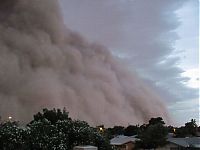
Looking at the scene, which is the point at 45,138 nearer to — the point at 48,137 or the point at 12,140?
the point at 48,137

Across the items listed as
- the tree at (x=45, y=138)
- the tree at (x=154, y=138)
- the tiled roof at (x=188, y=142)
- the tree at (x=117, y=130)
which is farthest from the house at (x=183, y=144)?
the tree at (x=117, y=130)

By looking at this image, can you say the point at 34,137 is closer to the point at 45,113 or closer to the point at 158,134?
the point at 45,113

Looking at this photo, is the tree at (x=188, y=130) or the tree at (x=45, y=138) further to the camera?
the tree at (x=188, y=130)

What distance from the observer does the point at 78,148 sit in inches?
617

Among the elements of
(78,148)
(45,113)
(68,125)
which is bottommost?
(78,148)

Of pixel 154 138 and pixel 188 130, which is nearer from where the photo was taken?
pixel 154 138

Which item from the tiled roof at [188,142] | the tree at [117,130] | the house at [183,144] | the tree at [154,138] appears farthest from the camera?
the tree at [117,130]

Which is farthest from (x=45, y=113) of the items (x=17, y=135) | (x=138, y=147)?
(x=17, y=135)

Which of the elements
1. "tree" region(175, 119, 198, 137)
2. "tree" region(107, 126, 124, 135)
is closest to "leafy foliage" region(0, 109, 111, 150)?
"tree" region(175, 119, 198, 137)

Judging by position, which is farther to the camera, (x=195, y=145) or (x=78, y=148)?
(x=195, y=145)

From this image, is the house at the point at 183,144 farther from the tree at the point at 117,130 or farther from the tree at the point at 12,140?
the tree at the point at 117,130

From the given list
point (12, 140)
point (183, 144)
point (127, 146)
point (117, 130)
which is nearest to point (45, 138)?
point (12, 140)

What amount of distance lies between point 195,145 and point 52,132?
1500 centimetres

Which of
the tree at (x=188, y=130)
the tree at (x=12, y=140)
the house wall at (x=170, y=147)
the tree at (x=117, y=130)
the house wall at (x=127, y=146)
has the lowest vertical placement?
the tree at (x=12, y=140)
